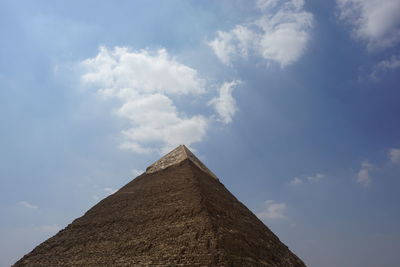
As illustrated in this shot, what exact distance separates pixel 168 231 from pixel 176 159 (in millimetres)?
10276

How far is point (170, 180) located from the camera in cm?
2377

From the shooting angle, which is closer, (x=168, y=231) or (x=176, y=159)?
(x=168, y=231)

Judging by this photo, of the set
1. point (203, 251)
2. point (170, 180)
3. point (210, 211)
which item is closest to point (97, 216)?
point (170, 180)

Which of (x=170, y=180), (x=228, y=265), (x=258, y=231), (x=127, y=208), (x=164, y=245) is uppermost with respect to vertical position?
(x=170, y=180)

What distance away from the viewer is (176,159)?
90.3 ft

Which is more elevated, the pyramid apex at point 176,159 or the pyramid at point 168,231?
the pyramid apex at point 176,159

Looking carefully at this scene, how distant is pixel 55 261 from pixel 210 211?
10105 millimetres

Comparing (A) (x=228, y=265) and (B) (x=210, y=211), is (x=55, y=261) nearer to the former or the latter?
(B) (x=210, y=211)

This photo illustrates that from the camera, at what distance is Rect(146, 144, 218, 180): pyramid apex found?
2722 centimetres

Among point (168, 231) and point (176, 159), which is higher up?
point (176, 159)

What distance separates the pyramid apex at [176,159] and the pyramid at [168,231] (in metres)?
0.27

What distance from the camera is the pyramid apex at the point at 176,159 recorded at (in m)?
27.2

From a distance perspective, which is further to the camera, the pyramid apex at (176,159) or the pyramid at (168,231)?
the pyramid apex at (176,159)

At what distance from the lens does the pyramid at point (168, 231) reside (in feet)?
52.5
